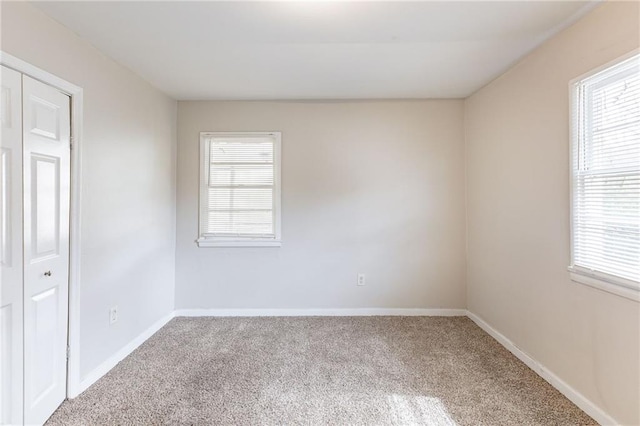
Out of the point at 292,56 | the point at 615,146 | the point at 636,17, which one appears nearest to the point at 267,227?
the point at 292,56

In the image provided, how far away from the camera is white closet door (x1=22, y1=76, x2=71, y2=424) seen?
5.15 ft

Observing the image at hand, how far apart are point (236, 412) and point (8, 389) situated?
1175 mm

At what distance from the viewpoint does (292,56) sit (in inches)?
86.1

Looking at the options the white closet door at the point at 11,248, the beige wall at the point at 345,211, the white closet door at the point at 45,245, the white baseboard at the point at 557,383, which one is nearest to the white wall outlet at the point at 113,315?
the white closet door at the point at 45,245

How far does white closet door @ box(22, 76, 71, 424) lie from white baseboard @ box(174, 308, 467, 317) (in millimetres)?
1406

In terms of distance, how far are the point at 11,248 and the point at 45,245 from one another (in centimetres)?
21

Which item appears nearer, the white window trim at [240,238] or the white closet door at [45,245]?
the white closet door at [45,245]

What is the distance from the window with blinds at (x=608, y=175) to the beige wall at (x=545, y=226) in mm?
85

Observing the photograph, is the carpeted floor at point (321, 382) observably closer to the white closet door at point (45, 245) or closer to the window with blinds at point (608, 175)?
the white closet door at point (45, 245)

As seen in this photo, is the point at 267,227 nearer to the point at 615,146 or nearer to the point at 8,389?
the point at 8,389

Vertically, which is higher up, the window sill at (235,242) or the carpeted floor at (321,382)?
the window sill at (235,242)

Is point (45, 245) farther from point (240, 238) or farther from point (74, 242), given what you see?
point (240, 238)

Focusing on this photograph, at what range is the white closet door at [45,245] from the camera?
5.15 feet

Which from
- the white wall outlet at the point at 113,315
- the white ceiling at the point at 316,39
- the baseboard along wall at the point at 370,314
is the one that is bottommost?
the baseboard along wall at the point at 370,314
